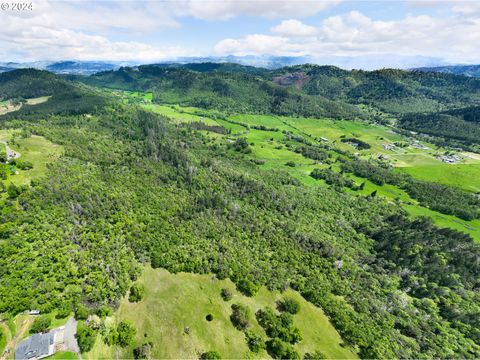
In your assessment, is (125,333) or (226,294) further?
(226,294)

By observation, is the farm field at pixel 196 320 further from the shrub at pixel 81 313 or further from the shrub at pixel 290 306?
the shrub at pixel 81 313

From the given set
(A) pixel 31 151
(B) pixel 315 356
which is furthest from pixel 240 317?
(A) pixel 31 151

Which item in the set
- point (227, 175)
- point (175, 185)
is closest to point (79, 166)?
point (175, 185)

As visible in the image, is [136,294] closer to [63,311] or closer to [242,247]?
[63,311]

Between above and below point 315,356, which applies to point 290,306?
above

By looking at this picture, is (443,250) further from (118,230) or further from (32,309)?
(32,309)

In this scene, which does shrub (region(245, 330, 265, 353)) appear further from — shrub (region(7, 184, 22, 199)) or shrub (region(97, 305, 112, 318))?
shrub (region(7, 184, 22, 199))

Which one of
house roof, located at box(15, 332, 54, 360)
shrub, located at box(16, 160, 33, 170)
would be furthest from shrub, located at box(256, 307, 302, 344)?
shrub, located at box(16, 160, 33, 170)
